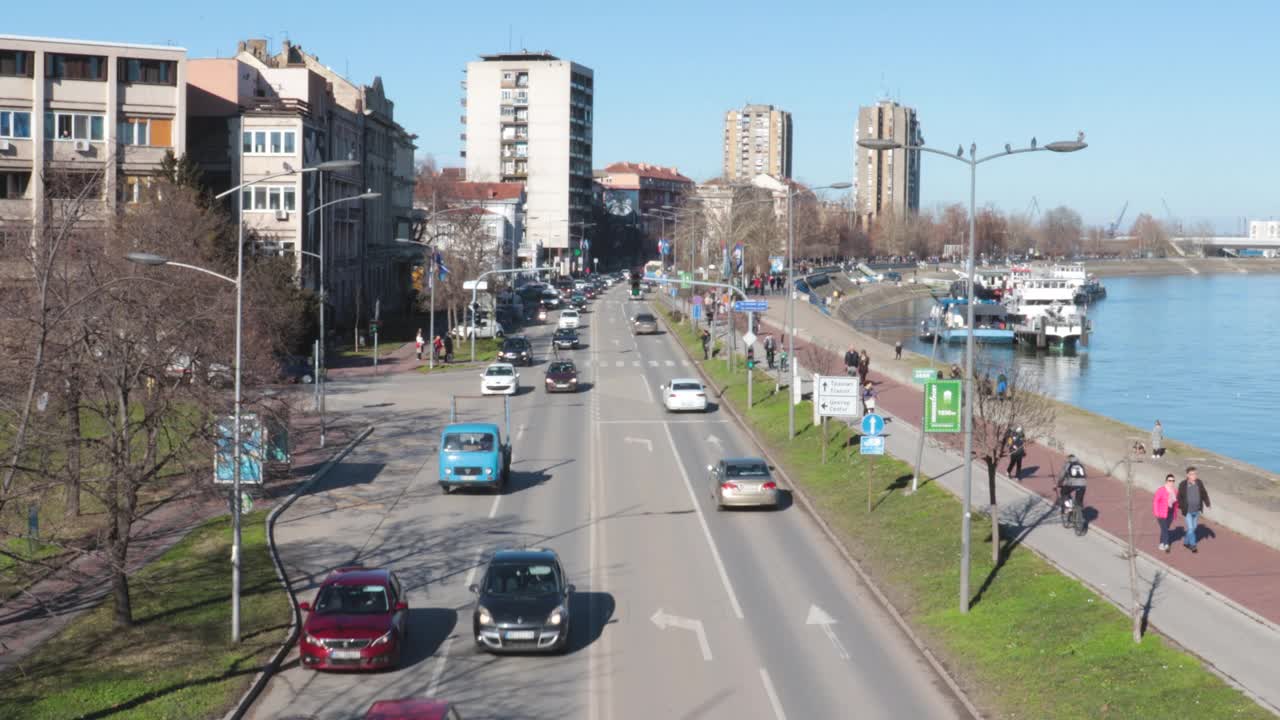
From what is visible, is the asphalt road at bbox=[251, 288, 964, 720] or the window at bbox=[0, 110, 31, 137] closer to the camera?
the asphalt road at bbox=[251, 288, 964, 720]

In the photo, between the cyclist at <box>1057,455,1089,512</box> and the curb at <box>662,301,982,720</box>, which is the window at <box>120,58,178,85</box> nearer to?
the curb at <box>662,301,982,720</box>

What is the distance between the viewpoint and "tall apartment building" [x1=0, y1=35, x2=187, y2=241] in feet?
223

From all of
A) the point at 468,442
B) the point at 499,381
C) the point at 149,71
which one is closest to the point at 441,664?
the point at 468,442

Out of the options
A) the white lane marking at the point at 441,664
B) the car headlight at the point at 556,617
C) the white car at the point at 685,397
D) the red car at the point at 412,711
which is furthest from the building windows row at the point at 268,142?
the red car at the point at 412,711

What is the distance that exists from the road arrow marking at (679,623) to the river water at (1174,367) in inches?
750

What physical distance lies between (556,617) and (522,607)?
663mm

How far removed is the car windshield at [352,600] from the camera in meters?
21.0

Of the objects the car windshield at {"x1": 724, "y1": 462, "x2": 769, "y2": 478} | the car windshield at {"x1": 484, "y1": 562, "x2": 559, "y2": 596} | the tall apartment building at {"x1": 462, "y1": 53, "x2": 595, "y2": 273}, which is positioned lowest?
the car windshield at {"x1": 484, "y1": 562, "x2": 559, "y2": 596}

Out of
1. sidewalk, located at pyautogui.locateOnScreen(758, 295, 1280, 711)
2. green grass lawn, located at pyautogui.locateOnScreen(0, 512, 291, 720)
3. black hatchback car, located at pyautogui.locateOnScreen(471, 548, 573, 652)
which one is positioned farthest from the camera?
black hatchback car, located at pyautogui.locateOnScreen(471, 548, 573, 652)

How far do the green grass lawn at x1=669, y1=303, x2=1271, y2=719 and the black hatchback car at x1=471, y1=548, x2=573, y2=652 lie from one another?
21.2 feet

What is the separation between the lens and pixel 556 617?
21250 millimetres

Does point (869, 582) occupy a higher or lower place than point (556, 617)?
lower

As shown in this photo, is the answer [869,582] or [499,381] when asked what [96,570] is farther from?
[499,381]

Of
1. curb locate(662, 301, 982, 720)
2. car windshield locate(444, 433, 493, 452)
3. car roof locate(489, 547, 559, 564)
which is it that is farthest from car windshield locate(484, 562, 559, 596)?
car windshield locate(444, 433, 493, 452)
